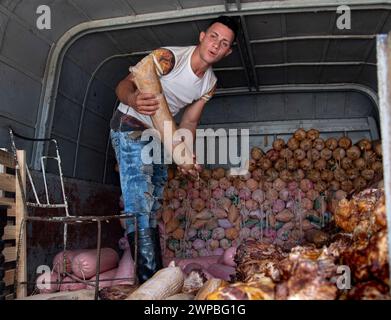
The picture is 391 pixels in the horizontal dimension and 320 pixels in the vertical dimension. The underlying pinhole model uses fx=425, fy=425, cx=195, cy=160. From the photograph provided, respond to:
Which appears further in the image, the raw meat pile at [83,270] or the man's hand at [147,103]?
the raw meat pile at [83,270]

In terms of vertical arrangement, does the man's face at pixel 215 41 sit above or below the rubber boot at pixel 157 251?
above

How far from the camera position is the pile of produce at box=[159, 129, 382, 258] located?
4.91 metres

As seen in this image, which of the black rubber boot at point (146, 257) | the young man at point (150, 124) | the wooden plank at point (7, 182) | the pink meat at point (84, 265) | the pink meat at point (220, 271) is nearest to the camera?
the wooden plank at point (7, 182)

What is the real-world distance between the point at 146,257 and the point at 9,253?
0.92m

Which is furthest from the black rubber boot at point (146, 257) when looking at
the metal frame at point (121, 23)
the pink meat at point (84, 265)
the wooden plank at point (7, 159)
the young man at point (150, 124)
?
the metal frame at point (121, 23)

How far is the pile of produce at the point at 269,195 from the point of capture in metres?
4.91

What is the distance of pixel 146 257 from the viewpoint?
10.0 feet

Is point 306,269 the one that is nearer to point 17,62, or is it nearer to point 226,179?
point 17,62

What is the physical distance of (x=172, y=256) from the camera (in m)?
4.96

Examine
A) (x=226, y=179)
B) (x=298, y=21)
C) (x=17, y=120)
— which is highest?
(x=298, y=21)

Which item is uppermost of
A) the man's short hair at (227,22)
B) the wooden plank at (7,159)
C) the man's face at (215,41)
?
the man's short hair at (227,22)

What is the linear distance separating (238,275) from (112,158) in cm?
304

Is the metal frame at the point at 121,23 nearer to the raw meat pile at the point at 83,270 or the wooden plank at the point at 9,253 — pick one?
the raw meat pile at the point at 83,270

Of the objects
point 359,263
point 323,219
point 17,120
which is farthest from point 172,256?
point 359,263
